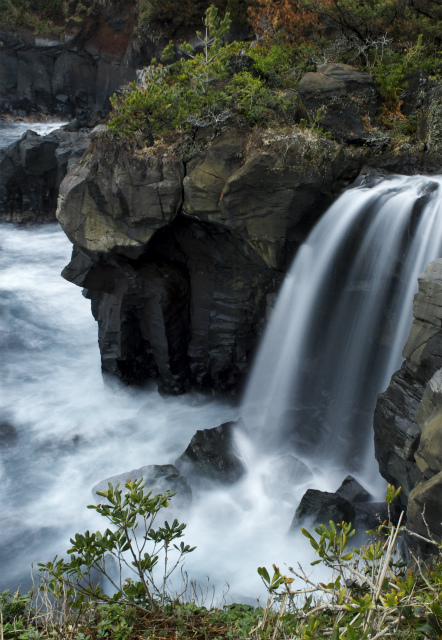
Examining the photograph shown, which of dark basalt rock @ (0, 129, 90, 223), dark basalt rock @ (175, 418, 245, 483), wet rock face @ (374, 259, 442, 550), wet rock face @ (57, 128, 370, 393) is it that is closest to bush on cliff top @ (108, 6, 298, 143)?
wet rock face @ (57, 128, 370, 393)

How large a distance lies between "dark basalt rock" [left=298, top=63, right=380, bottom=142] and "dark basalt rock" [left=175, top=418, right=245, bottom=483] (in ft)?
A: 21.7

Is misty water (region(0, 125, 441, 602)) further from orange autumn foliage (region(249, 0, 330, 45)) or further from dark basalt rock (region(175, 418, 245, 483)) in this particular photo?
orange autumn foliage (region(249, 0, 330, 45))

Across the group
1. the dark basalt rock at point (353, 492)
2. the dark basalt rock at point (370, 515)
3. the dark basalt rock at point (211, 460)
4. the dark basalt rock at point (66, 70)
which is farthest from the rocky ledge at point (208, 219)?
the dark basalt rock at point (66, 70)

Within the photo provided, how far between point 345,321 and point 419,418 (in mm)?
3505

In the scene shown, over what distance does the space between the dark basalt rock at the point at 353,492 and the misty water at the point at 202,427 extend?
0.63 meters

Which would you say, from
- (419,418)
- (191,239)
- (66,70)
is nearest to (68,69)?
(66,70)

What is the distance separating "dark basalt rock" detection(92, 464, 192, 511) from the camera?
24.7 ft

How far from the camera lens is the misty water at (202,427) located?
23.0ft

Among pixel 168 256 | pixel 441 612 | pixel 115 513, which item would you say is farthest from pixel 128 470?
pixel 441 612

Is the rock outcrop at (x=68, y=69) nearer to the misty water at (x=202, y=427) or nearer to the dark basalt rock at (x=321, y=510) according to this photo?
the misty water at (x=202, y=427)

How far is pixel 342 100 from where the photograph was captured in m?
9.90

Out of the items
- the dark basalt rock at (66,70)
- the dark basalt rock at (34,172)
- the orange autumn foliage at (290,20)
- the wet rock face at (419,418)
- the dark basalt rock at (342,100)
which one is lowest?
the wet rock face at (419,418)

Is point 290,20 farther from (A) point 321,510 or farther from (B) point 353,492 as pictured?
(A) point 321,510

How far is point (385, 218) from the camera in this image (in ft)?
25.2
